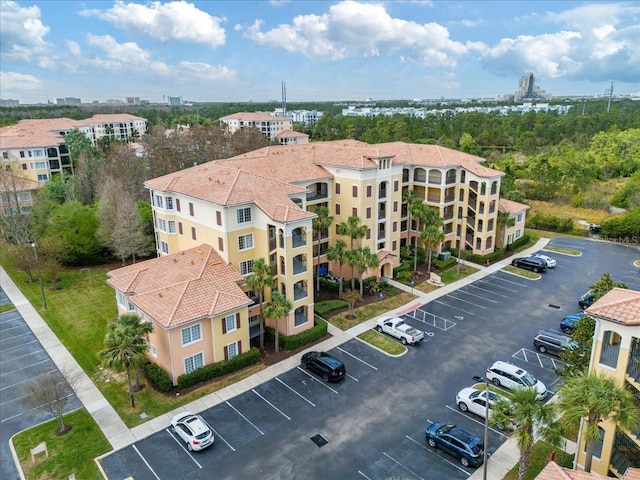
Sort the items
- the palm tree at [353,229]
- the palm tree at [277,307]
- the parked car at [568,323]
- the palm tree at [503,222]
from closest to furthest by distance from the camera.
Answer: the palm tree at [277,307]
the parked car at [568,323]
the palm tree at [353,229]
the palm tree at [503,222]

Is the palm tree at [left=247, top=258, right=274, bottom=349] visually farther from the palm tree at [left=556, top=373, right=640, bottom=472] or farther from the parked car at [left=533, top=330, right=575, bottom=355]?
the parked car at [left=533, top=330, right=575, bottom=355]

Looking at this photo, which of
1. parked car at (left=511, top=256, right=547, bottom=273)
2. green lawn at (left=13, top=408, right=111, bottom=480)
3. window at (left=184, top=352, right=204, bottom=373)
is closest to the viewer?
green lawn at (left=13, top=408, right=111, bottom=480)

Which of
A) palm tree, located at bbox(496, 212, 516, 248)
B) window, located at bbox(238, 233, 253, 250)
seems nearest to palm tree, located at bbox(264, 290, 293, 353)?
window, located at bbox(238, 233, 253, 250)

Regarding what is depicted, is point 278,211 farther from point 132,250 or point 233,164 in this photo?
point 132,250

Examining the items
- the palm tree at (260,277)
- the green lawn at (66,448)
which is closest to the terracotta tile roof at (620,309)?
the palm tree at (260,277)

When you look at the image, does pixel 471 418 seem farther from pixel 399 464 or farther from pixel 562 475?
pixel 562 475

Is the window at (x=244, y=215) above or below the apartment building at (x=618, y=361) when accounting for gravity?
above

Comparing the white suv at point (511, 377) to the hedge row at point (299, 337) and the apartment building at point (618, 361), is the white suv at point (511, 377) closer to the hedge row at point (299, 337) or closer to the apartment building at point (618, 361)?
the apartment building at point (618, 361)

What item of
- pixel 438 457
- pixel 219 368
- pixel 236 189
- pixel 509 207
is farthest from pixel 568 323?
pixel 236 189
